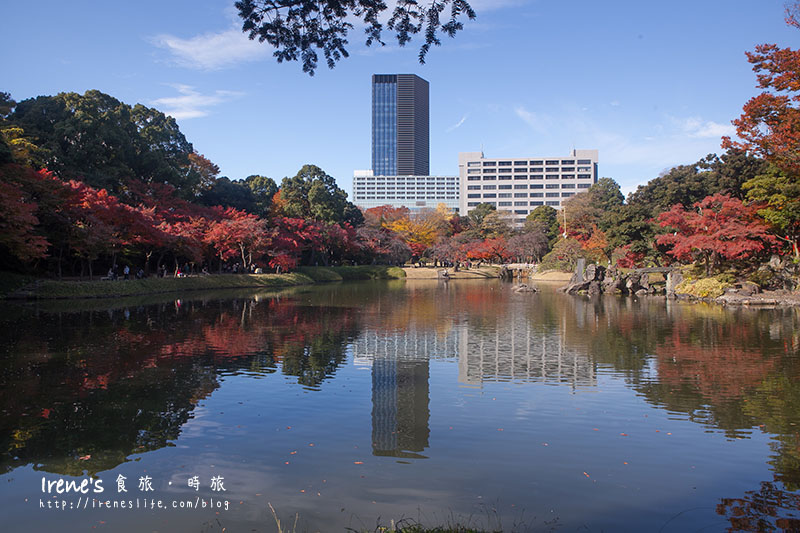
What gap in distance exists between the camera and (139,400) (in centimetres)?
874

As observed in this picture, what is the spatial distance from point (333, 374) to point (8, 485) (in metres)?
6.11

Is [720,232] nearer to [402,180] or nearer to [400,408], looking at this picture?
[400,408]

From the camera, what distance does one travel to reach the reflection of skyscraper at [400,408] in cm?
696

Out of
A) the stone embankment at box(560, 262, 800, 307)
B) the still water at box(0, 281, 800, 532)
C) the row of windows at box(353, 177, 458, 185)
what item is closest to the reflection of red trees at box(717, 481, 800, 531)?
the still water at box(0, 281, 800, 532)

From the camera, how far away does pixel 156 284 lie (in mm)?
32000

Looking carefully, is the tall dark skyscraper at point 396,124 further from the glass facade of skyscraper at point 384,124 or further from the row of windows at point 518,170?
the row of windows at point 518,170

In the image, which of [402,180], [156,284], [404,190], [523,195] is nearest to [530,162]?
[523,195]

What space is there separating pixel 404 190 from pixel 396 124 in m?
24.2

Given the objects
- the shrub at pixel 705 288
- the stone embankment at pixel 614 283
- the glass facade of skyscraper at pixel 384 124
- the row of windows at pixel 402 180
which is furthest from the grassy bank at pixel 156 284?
the glass facade of skyscraper at pixel 384 124

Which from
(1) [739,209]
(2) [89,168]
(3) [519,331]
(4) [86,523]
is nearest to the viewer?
(4) [86,523]

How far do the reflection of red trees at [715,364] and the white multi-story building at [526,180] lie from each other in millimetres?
117426

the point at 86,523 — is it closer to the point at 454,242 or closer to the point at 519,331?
the point at 519,331

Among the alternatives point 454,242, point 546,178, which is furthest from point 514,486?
point 546,178

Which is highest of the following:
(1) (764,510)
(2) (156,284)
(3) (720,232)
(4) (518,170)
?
(4) (518,170)
